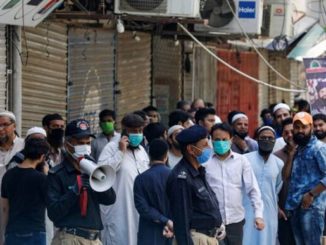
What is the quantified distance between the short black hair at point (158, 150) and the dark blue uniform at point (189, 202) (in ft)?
3.52

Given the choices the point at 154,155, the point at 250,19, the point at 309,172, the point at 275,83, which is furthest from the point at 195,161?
the point at 275,83

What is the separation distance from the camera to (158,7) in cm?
1362

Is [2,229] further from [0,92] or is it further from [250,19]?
[250,19]

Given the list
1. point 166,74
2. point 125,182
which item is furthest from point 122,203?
point 166,74

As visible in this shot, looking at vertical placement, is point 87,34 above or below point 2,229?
above

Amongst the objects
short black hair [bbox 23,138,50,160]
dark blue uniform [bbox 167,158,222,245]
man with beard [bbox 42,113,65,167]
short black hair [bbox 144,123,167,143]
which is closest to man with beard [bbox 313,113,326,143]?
short black hair [bbox 144,123,167,143]

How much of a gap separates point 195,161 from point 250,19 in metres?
7.42

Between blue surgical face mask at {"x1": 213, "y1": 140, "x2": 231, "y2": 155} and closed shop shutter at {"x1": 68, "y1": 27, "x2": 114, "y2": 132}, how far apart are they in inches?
202

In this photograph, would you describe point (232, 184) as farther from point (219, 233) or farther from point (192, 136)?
point (192, 136)

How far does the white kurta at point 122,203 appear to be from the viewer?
1059cm

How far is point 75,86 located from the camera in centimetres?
1559

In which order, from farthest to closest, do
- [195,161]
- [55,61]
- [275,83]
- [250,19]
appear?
[275,83] → [250,19] → [55,61] → [195,161]

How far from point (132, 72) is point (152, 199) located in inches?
306

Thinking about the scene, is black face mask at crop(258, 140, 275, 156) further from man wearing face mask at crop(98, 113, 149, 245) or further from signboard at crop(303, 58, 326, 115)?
signboard at crop(303, 58, 326, 115)
